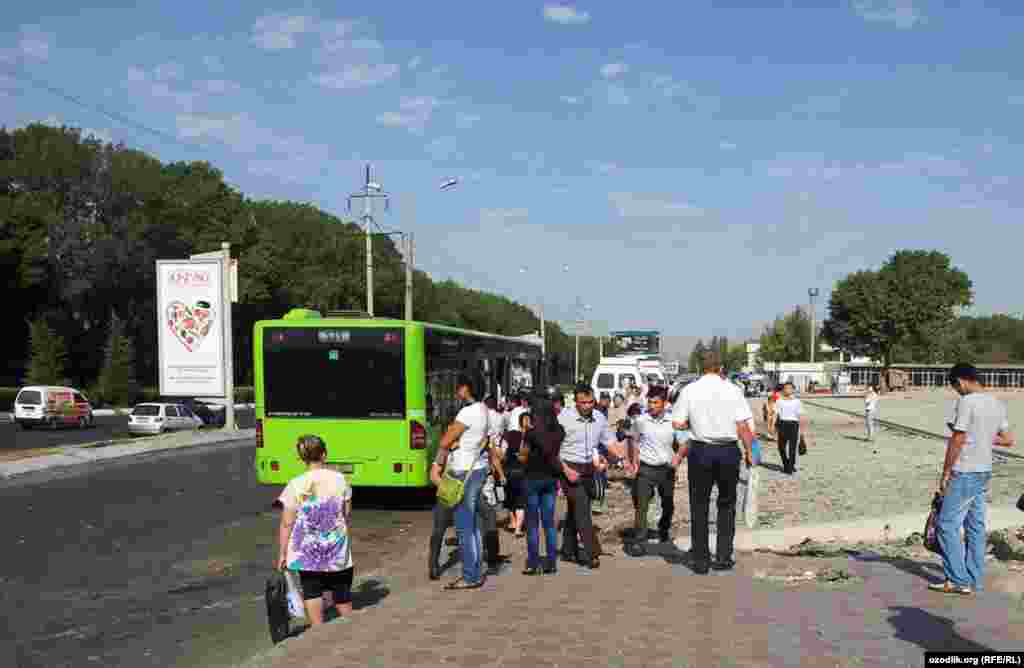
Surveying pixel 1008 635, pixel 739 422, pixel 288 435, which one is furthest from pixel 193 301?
pixel 1008 635

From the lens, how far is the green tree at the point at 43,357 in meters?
55.2

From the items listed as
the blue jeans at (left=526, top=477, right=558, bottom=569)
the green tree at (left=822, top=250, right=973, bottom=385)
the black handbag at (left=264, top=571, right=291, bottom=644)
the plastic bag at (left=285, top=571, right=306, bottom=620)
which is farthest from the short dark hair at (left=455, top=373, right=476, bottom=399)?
the green tree at (left=822, top=250, right=973, bottom=385)

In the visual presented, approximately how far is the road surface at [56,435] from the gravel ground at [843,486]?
17765 millimetres

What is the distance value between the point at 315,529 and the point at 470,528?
1.98 m

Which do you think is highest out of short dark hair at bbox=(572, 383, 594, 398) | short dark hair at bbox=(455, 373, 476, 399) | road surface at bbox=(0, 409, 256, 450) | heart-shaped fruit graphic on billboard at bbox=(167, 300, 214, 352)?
heart-shaped fruit graphic on billboard at bbox=(167, 300, 214, 352)

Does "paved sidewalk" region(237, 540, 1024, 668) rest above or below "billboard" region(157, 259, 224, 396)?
below

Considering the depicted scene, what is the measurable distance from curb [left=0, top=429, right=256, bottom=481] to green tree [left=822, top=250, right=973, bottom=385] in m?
65.2

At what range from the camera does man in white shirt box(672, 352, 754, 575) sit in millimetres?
8211

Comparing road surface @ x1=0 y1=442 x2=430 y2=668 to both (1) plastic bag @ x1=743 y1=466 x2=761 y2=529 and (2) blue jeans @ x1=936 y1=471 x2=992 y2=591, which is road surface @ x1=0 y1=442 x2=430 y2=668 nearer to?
(1) plastic bag @ x1=743 y1=466 x2=761 y2=529

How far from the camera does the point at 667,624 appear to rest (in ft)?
21.7

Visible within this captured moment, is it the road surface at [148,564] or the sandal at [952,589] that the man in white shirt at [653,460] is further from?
the sandal at [952,589]

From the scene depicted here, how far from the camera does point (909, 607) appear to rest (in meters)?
7.03

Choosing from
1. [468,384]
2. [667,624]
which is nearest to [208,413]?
[468,384]

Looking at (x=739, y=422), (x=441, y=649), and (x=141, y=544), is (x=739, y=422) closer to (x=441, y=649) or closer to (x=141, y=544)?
(x=441, y=649)
